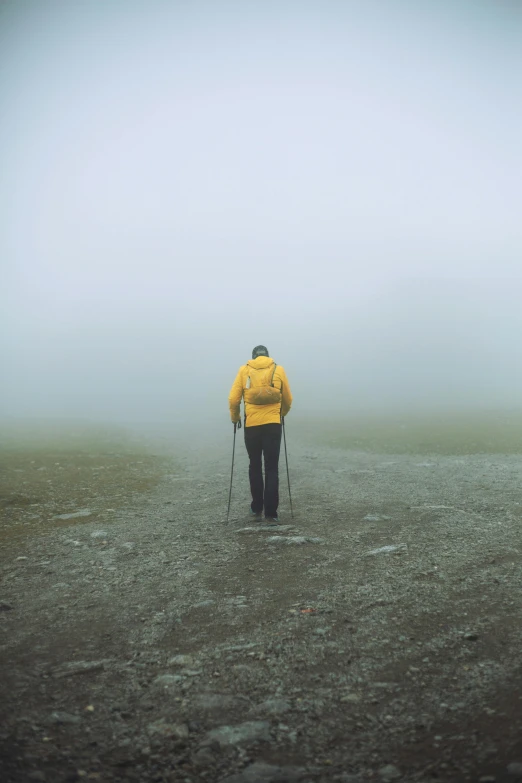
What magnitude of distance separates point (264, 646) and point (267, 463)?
6.30m

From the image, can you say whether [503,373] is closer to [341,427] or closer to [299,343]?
[299,343]

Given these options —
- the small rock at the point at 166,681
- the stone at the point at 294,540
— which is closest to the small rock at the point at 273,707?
the small rock at the point at 166,681

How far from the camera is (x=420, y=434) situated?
33.1 m

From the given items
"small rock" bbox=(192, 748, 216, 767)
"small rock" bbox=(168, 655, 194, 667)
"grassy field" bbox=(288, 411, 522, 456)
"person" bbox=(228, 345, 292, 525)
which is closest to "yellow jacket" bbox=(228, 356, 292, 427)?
"person" bbox=(228, 345, 292, 525)

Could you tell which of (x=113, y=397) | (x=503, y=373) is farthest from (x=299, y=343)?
(x=113, y=397)

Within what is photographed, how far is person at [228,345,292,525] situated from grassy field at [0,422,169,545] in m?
3.76

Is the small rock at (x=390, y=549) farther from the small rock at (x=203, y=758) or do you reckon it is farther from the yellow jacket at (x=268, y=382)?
the small rock at (x=203, y=758)

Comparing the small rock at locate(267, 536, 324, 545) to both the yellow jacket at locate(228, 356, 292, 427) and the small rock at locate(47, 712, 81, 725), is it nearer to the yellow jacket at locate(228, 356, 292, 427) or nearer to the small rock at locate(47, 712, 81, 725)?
the yellow jacket at locate(228, 356, 292, 427)

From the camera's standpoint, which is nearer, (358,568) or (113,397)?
(358,568)

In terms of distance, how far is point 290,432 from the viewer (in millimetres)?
39344

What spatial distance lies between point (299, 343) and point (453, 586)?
497ft

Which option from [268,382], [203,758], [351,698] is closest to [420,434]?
[268,382]

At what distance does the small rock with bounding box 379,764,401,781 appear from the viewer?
3.66 metres

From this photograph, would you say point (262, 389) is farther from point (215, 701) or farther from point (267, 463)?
point (215, 701)
